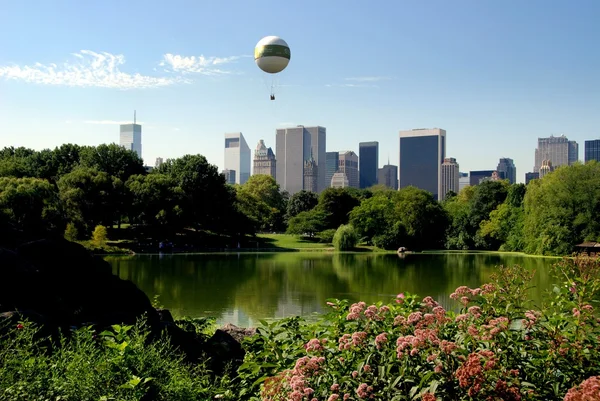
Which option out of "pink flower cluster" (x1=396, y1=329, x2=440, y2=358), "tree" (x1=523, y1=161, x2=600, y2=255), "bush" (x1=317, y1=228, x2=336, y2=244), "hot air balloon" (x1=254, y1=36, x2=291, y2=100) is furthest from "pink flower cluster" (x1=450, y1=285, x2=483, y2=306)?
"bush" (x1=317, y1=228, x2=336, y2=244)

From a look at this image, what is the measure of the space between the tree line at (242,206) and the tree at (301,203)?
20.1ft

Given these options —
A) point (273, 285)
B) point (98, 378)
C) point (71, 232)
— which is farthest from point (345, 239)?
point (98, 378)

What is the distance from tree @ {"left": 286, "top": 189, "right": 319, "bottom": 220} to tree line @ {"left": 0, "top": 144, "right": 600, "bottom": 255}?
241 inches

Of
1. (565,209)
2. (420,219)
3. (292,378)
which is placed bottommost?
(292,378)

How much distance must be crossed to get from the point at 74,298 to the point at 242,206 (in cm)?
5772

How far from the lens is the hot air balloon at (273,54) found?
26.5m

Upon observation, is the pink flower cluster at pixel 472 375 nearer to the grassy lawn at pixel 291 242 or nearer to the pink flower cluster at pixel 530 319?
the pink flower cluster at pixel 530 319

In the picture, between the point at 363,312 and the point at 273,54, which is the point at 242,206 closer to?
the point at 273,54

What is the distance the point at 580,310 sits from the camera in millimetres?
3777

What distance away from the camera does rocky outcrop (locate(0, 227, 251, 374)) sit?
6.01m

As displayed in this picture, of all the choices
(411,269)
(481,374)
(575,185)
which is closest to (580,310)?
(481,374)

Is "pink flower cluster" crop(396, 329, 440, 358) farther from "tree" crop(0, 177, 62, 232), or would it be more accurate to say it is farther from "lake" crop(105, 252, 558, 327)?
"tree" crop(0, 177, 62, 232)

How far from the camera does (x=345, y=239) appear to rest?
47.7 meters

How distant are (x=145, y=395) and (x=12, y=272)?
321 centimetres
